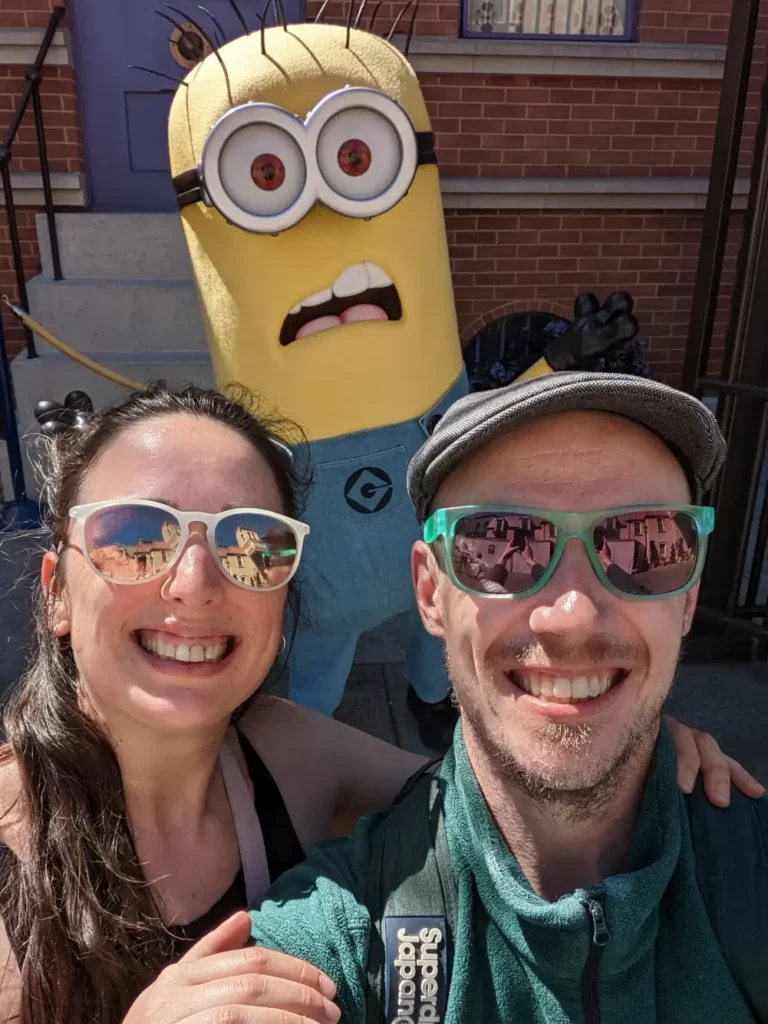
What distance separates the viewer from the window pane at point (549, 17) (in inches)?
202

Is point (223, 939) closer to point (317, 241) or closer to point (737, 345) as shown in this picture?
A: point (317, 241)

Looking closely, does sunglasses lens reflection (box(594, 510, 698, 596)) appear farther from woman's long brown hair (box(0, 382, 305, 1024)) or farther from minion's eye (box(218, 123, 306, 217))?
minion's eye (box(218, 123, 306, 217))

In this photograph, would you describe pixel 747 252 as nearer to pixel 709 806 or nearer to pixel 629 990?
pixel 709 806

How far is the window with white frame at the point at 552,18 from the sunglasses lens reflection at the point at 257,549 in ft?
16.1

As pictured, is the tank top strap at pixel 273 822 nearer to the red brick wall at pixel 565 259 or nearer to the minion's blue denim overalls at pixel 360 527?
the minion's blue denim overalls at pixel 360 527

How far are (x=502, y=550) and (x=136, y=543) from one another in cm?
62

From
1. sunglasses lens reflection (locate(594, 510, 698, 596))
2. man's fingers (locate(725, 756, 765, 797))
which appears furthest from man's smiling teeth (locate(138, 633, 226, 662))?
man's fingers (locate(725, 756, 765, 797))

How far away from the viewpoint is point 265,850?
4.89ft

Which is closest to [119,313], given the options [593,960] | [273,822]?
[273,822]

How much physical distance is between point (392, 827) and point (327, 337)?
1.44 m

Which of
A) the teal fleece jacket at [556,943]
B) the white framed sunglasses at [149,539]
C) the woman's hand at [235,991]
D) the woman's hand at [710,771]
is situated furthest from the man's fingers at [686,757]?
the white framed sunglasses at [149,539]

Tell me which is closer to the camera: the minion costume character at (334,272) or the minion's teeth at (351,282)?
the minion costume character at (334,272)

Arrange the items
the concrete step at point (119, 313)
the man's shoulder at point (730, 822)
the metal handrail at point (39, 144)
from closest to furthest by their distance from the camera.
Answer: the man's shoulder at point (730, 822) → the metal handrail at point (39, 144) → the concrete step at point (119, 313)

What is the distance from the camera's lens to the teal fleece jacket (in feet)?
3.77
